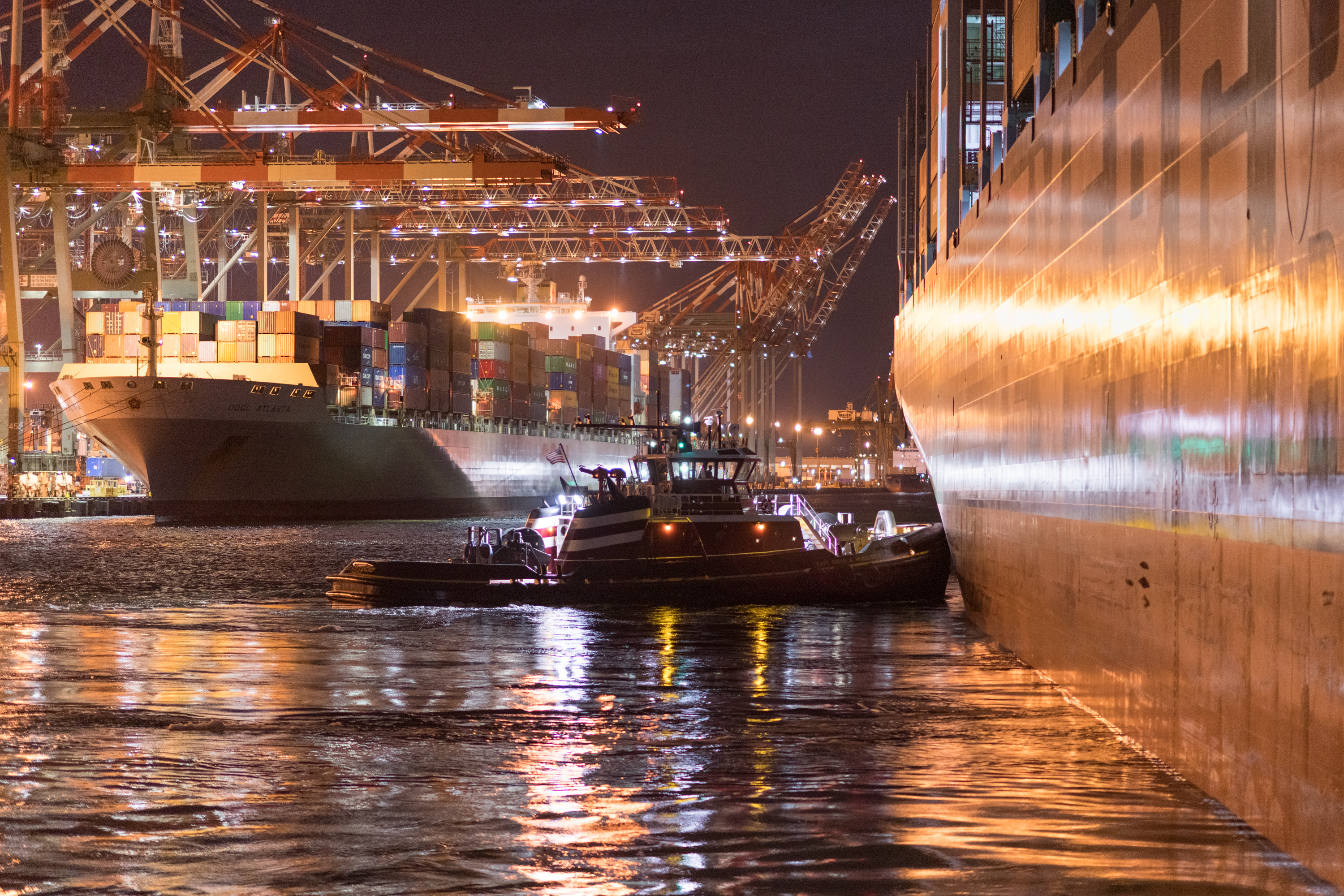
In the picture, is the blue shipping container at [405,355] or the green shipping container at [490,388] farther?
the green shipping container at [490,388]

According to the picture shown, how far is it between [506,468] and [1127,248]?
2678 inches

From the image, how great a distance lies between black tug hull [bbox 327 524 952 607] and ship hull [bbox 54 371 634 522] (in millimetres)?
33881

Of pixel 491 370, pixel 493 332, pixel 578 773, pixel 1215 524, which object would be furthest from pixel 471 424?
pixel 1215 524

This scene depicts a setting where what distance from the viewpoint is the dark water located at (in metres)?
7.92

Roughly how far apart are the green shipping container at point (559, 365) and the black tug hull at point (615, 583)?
57.2 meters

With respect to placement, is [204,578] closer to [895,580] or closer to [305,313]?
[895,580]

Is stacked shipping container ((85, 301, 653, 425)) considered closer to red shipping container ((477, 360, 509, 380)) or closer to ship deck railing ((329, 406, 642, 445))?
red shipping container ((477, 360, 509, 380))

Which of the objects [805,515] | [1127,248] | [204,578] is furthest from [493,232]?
[1127,248]

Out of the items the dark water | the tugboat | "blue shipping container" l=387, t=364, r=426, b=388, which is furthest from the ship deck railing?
the dark water

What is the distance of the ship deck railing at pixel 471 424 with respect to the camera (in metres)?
63.0

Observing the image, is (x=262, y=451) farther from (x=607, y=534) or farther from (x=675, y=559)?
(x=675, y=559)

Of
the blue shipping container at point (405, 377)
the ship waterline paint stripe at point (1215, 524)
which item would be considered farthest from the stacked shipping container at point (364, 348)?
the ship waterline paint stripe at point (1215, 524)

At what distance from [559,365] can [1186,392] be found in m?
74.1

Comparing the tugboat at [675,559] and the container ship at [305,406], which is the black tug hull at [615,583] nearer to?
the tugboat at [675,559]
